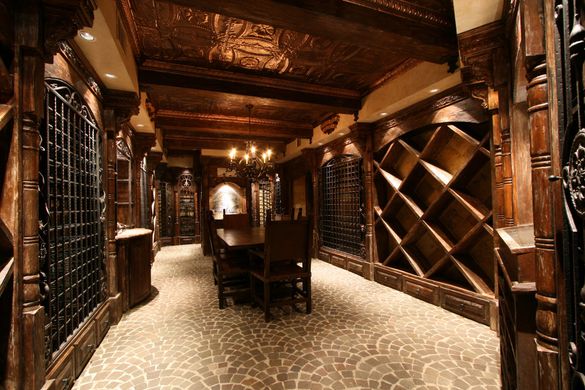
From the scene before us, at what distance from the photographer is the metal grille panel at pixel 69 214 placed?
164 centimetres

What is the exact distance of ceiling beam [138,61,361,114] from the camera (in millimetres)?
2951

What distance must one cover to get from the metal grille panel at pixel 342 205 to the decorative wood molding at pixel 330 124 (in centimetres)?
55

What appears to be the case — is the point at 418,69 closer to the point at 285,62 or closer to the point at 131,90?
the point at 285,62

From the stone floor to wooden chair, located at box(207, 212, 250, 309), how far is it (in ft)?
0.56

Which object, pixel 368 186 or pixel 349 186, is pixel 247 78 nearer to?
pixel 368 186

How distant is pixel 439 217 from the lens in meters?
3.26

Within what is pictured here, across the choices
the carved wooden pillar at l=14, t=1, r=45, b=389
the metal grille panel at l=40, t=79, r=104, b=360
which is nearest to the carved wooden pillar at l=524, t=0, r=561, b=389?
the carved wooden pillar at l=14, t=1, r=45, b=389

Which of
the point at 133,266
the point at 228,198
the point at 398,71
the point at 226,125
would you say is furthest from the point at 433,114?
the point at 228,198

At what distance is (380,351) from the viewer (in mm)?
2072

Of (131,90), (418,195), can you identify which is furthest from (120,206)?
(418,195)

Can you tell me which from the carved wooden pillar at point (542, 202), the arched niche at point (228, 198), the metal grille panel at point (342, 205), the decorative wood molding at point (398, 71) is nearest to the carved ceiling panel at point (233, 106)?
the metal grille panel at point (342, 205)

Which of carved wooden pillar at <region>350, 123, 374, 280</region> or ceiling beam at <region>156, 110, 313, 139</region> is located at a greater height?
ceiling beam at <region>156, 110, 313, 139</region>

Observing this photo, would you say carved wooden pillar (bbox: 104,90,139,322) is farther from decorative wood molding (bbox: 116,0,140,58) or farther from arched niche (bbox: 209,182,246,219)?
arched niche (bbox: 209,182,246,219)

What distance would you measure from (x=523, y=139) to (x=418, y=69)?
5.11 ft
